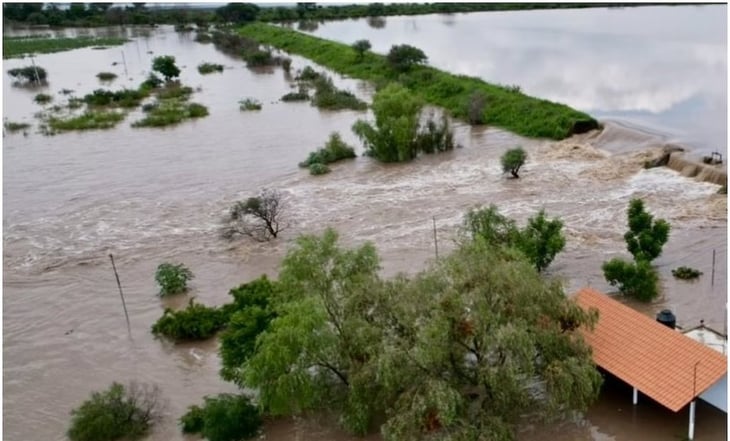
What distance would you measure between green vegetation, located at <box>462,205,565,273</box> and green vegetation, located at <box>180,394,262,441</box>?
8.24 meters

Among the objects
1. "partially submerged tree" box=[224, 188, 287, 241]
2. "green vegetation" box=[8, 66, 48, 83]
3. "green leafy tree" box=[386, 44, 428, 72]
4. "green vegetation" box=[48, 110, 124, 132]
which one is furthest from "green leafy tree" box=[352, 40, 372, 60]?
"partially submerged tree" box=[224, 188, 287, 241]

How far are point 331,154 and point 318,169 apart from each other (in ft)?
6.32

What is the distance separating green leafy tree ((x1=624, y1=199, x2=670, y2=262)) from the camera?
18422mm

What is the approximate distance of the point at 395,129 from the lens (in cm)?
3036

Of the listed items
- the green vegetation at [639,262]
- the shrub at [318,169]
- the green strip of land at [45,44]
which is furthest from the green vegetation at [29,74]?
the green vegetation at [639,262]

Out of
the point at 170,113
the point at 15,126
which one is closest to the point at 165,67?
the point at 170,113

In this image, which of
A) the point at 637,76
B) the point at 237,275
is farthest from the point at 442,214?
the point at 637,76

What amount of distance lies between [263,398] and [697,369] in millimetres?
8037

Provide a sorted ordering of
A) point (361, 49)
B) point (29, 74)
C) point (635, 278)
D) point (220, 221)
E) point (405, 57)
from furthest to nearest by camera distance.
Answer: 1. point (29, 74)
2. point (361, 49)
3. point (405, 57)
4. point (220, 221)
5. point (635, 278)

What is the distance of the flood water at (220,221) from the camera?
15.7 m

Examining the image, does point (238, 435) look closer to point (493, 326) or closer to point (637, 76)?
point (493, 326)

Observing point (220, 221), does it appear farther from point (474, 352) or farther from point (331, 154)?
point (474, 352)

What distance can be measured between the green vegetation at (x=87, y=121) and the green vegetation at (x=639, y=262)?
3640 centimetres

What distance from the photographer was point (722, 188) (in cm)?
2473
